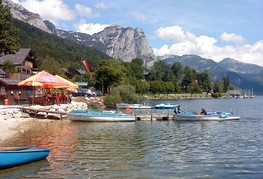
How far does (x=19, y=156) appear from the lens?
17703 mm

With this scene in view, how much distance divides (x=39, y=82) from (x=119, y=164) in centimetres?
2467

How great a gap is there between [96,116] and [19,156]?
84.9ft

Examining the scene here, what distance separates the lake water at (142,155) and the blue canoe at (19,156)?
1.08 ft

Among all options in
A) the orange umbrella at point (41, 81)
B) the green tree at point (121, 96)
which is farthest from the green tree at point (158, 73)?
the orange umbrella at point (41, 81)

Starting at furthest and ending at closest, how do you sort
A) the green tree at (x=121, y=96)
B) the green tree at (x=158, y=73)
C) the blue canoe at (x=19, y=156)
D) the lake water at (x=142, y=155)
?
1. the green tree at (x=158, y=73)
2. the green tree at (x=121, y=96)
3. the lake water at (x=142, y=155)
4. the blue canoe at (x=19, y=156)

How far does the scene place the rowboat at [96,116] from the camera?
42.6 metres

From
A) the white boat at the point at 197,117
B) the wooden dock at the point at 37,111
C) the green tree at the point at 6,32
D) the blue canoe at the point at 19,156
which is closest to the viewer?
the blue canoe at the point at 19,156

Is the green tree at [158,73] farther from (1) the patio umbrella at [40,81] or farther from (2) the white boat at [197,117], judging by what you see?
(1) the patio umbrella at [40,81]

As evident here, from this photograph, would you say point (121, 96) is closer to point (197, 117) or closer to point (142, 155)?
point (197, 117)

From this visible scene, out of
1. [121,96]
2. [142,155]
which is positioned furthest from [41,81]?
[121,96]

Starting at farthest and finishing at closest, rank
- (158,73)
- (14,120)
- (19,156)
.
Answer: (158,73) → (14,120) → (19,156)

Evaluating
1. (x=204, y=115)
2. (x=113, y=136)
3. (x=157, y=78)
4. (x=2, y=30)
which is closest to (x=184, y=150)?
(x=113, y=136)

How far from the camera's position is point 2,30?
1660 inches

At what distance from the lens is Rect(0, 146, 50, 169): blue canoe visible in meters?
17.0
